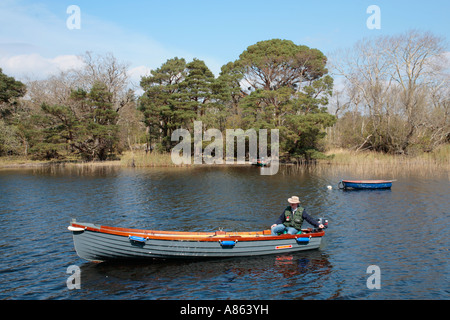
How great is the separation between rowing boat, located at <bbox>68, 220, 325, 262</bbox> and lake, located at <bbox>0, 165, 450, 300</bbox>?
37 centimetres

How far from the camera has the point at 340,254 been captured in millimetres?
13906

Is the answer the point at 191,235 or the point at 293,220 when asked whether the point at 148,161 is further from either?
the point at 293,220

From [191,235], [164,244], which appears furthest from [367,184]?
[164,244]

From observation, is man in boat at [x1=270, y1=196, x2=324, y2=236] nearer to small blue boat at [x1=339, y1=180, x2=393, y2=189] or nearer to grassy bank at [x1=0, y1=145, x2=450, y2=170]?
small blue boat at [x1=339, y1=180, x2=393, y2=189]

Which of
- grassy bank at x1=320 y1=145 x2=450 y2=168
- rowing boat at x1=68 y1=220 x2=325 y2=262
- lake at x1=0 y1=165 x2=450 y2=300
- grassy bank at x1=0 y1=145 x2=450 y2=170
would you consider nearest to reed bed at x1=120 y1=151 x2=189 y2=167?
grassy bank at x1=0 y1=145 x2=450 y2=170

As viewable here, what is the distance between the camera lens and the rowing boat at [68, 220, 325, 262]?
40.2 ft

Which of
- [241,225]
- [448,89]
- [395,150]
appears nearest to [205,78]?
[395,150]

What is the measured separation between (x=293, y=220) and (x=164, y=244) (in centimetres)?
525

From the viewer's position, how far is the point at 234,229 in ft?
56.9

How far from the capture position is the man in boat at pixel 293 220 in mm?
14027

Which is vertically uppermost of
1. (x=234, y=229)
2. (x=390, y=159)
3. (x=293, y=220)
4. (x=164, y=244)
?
(x=390, y=159)

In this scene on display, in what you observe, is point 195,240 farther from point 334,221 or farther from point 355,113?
point 355,113

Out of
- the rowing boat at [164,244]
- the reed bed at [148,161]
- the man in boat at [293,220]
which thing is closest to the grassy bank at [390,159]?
the reed bed at [148,161]

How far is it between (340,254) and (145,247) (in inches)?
298
